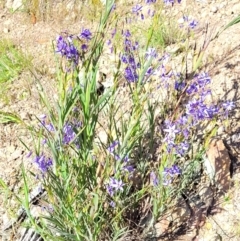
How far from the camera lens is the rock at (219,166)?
2641 millimetres

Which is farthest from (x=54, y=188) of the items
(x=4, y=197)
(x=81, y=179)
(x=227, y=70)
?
(x=227, y=70)

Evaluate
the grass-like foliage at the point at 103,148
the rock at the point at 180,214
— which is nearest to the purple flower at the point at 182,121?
the grass-like foliage at the point at 103,148

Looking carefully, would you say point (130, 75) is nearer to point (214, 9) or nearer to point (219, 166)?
point (219, 166)

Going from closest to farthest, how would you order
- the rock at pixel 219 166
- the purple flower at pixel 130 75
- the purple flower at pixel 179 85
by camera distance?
the purple flower at pixel 130 75 < the purple flower at pixel 179 85 < the rock at pixel 219 166

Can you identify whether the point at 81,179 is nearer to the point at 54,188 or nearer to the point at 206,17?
the point at 54,188

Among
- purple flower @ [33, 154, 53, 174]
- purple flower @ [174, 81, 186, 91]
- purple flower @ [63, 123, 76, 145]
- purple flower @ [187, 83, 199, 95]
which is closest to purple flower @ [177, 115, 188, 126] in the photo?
purple flower @ [187, 83, 199, 95]

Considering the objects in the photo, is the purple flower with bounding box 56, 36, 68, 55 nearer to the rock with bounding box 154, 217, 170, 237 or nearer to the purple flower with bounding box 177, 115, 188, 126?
the purple flower with bounding box 177, 115, 188, 126

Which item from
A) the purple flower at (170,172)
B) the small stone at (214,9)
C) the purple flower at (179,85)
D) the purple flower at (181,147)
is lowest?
the purple flower at (170,172)

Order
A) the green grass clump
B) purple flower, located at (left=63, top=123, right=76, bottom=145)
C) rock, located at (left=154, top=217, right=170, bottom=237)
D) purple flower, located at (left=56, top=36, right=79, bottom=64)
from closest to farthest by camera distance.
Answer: purple flower, located at (left=56, top=36, right=79, bottom=64)
purple flower, located at (left=63, top=123, right=76, bottom=145)
rock, located at (left=154, top=217, right=170, bottom=237)
the green grass clump

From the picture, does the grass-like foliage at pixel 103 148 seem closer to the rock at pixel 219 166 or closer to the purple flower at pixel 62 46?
the purple flower at pixel 62 46

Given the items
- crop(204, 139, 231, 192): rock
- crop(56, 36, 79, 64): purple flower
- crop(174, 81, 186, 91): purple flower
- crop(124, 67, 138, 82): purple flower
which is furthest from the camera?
crop(204, 139, 231, 192): rock

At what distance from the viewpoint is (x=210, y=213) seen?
8.45 feet

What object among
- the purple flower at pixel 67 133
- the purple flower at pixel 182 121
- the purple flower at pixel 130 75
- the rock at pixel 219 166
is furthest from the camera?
the rock at pixel 219 166

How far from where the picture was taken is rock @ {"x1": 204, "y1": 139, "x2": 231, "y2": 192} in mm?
2641
